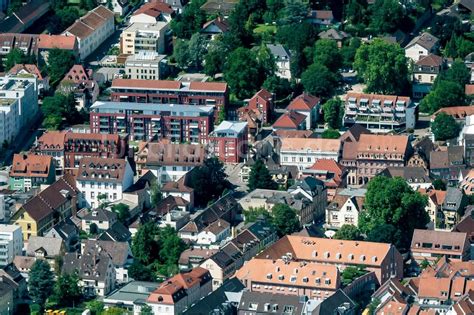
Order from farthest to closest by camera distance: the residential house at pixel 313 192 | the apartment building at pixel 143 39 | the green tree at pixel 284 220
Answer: the apartment building at pixel 143 39, the residential house at pixel 313 192, the green tree at pixel 284 220

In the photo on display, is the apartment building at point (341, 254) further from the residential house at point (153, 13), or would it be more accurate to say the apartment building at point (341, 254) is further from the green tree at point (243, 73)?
the residential house at point (153, 13)

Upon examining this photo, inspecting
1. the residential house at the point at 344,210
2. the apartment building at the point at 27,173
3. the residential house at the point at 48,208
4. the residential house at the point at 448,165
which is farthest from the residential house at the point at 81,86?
the residential house at the point at 448,165

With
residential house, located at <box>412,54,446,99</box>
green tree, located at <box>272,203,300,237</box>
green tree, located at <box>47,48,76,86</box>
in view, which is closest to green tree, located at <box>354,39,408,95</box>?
residential house, located at <box>412,54,446,99</box>

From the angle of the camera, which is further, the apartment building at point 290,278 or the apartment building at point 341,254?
Result: the apartment building at point 341,254

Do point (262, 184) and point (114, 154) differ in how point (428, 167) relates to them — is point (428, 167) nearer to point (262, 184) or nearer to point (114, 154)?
point (262, 184)

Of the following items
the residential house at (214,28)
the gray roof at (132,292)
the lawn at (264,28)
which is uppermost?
the residential house at (214,28)

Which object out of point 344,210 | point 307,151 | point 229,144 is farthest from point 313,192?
point 229,144
